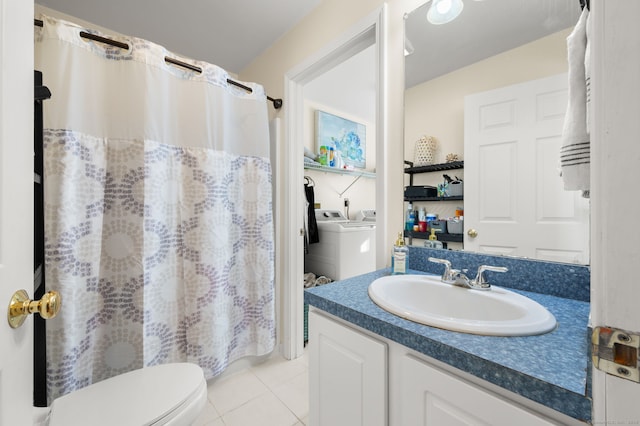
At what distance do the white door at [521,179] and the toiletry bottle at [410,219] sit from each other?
0.22m

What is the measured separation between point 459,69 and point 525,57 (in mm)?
236

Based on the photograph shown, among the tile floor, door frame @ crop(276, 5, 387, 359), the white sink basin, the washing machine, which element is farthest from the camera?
the washing machine

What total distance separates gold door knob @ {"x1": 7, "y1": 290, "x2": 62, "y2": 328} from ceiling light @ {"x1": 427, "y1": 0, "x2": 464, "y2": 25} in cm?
159

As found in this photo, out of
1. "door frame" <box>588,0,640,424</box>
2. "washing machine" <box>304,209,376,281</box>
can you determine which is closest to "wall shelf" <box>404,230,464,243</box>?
"door frame" <box>588,0,640,424</box>

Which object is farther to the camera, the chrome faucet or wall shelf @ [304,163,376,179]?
wall shelf @ [304,163,376,179]

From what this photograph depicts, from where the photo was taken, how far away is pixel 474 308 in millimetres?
875

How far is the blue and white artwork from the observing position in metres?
2.91

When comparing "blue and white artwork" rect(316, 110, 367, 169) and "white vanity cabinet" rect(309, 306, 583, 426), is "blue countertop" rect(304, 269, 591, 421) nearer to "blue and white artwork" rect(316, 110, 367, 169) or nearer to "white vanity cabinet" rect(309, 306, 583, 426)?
"white vanity cabinet" rect(309, 306, 583, 426)

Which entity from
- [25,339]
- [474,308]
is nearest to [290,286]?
[474,308]

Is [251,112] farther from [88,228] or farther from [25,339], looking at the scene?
[25,339]

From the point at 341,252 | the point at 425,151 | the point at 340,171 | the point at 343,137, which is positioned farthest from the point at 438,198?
the point at 343,137

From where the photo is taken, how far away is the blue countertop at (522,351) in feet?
1.47

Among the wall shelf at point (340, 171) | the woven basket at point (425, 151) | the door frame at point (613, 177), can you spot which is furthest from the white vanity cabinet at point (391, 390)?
the wall shelf at point (340, 171)

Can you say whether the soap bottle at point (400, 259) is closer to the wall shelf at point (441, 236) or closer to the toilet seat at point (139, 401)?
the wall shelf at point (441, 236)
